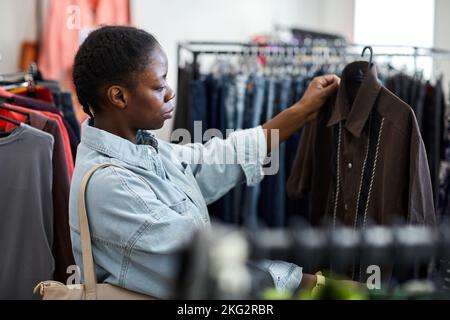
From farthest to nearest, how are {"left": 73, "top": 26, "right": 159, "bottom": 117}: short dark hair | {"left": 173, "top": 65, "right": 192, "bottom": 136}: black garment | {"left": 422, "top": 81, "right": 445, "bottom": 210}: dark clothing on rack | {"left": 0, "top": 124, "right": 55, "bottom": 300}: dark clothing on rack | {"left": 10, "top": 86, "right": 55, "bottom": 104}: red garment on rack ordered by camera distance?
{"left": 173, "top": 65, "right": 192, "bottom": 136}: black garment, {"left": 422, "top": 81, "right": 445, "bottom": 210}: dark clothing on rack, {"left": 10, "top": 86, "right": 55, "bottom": 104}: red garment on rack, {"left": 0, "top": 124, "right": 55, "bottom": 300}: dark clothing on rack, {"left": 73, "top": 26, "right": 159, "bottom": 117}: short dark hair

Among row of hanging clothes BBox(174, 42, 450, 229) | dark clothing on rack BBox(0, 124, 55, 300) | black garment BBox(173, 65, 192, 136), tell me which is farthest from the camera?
black garment BBox(173, 65, 192, 136)

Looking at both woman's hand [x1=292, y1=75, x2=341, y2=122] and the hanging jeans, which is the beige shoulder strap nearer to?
woman's hand [x1=292, y1=75, x2=341, y2=122]

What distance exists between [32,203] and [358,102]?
94 cm

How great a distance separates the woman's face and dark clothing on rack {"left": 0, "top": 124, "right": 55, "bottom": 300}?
0.43 meters

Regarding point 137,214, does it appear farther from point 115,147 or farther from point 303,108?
point 303,108

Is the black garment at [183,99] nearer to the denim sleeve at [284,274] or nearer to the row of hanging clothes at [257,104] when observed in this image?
the row of hanging clothes at [257,104]

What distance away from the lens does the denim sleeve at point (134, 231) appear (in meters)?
1.17

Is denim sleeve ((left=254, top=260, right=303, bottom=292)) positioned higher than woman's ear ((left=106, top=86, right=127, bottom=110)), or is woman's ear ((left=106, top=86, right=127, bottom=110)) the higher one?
woman's ear ((left=106, top=86, right=127, bottom=110))

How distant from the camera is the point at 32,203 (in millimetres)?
1661

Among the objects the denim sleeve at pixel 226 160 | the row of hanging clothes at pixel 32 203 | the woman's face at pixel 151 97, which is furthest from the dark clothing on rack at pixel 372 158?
the row of hanging clothes at pixel 32 203

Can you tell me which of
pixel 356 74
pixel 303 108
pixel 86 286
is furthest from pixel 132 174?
pixel 356 74

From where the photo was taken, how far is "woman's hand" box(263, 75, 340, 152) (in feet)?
5.57

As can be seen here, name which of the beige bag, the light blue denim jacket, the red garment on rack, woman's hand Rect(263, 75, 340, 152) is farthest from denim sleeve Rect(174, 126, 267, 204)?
the red garment on rack

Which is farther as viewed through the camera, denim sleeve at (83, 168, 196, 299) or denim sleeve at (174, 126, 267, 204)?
denim sleeve at (174, 126, 267, 204)
